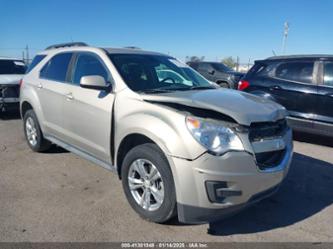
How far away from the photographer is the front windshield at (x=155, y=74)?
3893 millimetres

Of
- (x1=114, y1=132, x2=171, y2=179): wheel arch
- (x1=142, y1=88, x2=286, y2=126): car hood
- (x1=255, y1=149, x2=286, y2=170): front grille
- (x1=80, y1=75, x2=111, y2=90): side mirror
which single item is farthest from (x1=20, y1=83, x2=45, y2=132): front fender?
(x1=255, y1=149, x2=286, y2=170): front grille

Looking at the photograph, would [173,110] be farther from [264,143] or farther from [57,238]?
[57,238]

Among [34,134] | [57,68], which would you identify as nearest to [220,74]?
[34,134]

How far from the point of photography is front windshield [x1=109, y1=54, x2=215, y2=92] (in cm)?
389

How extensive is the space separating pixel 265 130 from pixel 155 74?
1772 mm

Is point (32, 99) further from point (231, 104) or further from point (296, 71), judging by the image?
point (296, 71)

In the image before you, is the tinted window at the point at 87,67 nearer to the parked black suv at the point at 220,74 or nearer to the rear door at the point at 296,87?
the rear door at the point at 296,87

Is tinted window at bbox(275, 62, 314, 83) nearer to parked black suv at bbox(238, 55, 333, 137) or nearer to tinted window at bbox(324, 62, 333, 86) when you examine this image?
parked black suv at bbox(238, 55, 333, 137)

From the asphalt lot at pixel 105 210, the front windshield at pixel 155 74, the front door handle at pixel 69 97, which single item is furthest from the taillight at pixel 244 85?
the front door handle at pixel 69 97

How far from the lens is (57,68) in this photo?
4957 millimetres

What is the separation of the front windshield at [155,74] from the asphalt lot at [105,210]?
140 centimetres

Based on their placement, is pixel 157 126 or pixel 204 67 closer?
pixel 157 126

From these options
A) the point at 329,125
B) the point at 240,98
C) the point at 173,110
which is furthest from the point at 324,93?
the point at 173,110

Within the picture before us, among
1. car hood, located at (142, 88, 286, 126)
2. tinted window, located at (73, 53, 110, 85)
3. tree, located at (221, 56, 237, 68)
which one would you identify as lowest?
tree, located at (221, 56, 237, 68)
